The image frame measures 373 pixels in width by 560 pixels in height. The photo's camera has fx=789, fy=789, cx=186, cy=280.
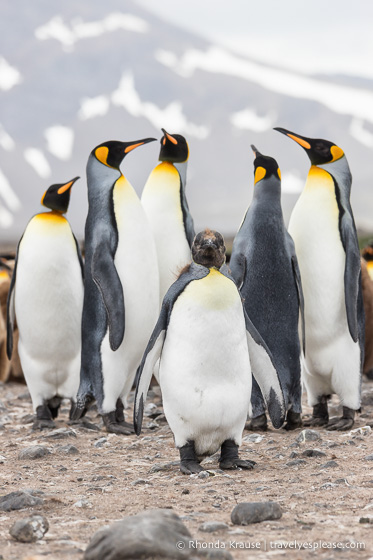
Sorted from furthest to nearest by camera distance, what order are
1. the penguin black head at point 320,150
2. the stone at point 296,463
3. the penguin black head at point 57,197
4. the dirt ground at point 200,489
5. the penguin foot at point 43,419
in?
the penguin black head at point 57,197
the penguin black head at point 320,150
the penguin foot at point 43,419
the stone at point 296,463
the dirt ground at point 200,489

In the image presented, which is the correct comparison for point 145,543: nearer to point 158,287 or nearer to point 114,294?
point 114,294

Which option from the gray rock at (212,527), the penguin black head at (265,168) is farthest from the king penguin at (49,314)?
the gray rock at (212,527)

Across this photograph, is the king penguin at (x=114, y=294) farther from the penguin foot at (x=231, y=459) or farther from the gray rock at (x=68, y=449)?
the penguin foot at (x=231, y=459)

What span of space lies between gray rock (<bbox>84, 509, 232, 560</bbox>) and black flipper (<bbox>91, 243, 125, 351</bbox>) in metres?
2.98

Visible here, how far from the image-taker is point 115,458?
4621 mm

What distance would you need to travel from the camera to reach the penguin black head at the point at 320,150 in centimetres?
591

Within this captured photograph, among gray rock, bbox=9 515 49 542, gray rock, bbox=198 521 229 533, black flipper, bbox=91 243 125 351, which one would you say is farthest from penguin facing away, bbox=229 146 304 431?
gray rock, bbox=9 515 49 542

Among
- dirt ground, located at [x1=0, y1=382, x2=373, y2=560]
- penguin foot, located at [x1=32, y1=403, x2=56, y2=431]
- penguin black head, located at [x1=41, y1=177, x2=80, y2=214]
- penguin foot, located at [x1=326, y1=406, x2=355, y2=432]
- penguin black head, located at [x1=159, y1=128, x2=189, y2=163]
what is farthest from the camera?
penguin black head, located at [x1=159, y1=128, x2=189, y2=163]

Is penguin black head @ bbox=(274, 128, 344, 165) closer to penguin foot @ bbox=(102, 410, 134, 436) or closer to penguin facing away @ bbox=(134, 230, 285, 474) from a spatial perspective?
penguin facing away @ bbox=(134, 230, 285, 474)

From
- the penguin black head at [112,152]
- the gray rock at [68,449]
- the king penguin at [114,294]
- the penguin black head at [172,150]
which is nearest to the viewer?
the gray rock at [68,449]

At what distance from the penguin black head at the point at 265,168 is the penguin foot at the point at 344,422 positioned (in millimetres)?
1720

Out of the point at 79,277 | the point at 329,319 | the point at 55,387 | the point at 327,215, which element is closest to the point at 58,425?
the point at 55,387

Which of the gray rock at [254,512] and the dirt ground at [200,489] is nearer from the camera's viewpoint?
the dirt ground at [200,489]

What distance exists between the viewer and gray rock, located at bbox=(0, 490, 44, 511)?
3287mm
